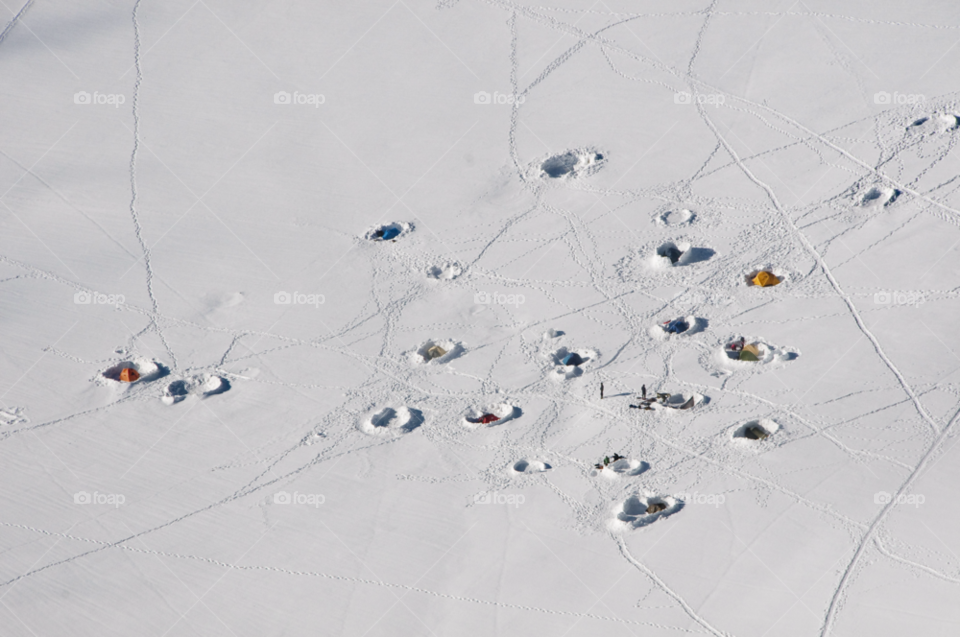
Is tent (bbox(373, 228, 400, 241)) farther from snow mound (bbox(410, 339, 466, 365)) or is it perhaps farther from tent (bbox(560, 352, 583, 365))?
tent (bbox(560, 352, 583, 365))

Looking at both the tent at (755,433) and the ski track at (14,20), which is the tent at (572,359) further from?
the ski track at (14,20)

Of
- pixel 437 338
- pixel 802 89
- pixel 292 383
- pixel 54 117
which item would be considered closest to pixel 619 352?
pixel 437 338

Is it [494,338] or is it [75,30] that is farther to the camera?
[75,30]

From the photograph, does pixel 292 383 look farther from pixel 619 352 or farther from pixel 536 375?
pixel 619 352

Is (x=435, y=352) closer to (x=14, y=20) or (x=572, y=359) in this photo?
(x=572, y=359)

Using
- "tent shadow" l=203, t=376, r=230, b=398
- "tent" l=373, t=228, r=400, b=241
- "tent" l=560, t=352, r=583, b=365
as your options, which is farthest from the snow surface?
"tent" l=560, t=352, r=583, b=365

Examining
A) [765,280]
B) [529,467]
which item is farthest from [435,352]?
[765,280]

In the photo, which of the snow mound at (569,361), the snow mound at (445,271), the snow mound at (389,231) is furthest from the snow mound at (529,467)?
the snow mound at (389,231)
